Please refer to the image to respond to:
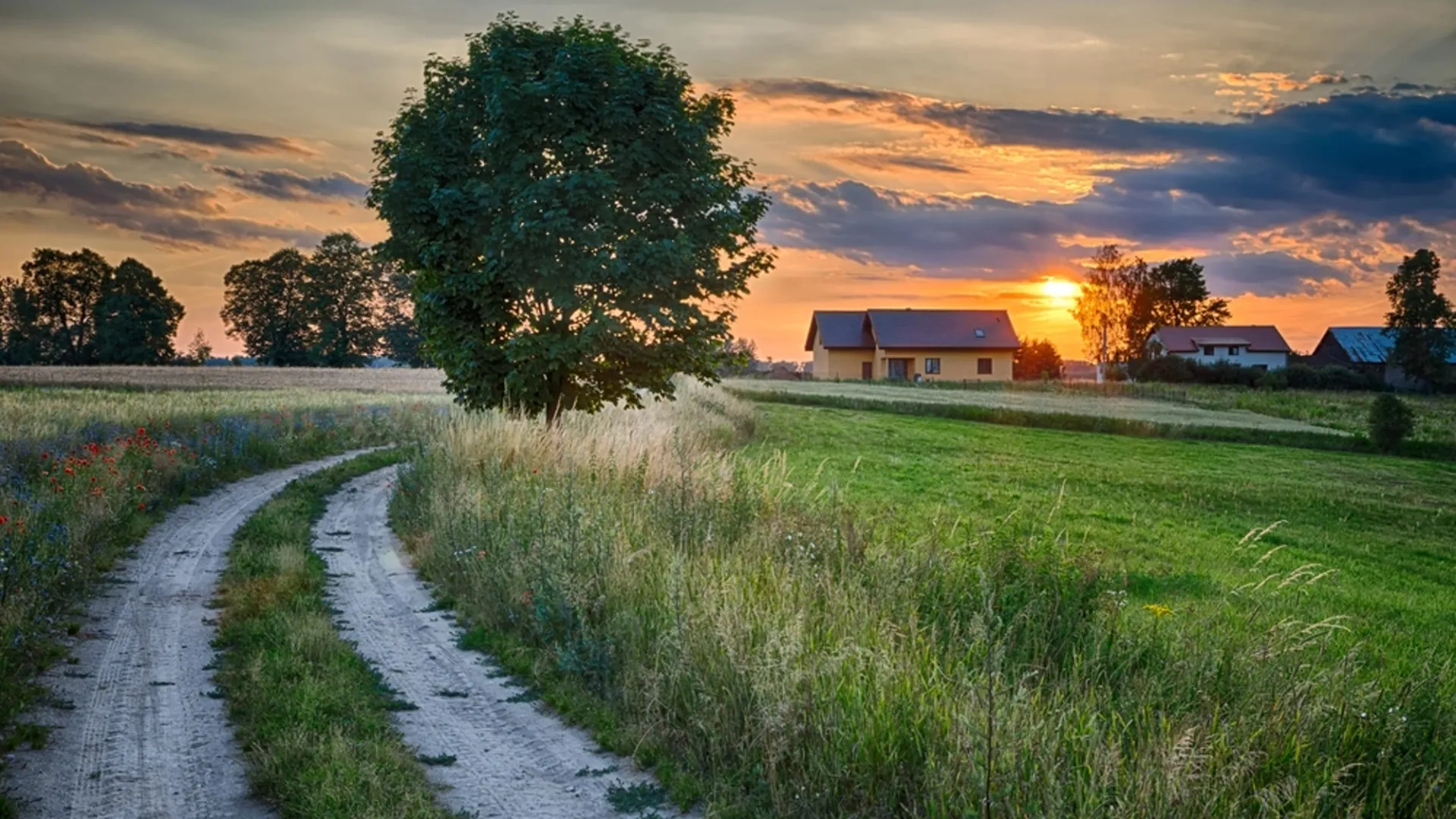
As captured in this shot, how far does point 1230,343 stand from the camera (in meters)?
102

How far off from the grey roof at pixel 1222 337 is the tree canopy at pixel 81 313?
3553 inches

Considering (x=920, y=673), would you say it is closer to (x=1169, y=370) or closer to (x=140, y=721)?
(x=140, y=721)

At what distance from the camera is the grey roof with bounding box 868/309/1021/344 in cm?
8719

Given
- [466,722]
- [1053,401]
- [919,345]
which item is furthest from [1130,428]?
[466,722]

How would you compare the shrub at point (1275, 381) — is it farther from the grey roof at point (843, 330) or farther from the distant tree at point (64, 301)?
the distant tree at point (64, 301)

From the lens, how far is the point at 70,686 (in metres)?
8.74

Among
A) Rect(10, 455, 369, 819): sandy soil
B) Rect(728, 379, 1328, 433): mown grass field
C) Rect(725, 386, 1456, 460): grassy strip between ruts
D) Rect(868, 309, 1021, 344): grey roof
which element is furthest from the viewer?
Rect(868, 309, 1021, 344): grey roof

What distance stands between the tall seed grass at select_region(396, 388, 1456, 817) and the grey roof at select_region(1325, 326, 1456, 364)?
98675 millimetres

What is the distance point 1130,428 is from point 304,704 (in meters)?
43.8

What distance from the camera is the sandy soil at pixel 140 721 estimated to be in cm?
665

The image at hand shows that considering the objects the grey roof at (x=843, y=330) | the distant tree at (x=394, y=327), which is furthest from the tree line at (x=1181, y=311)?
the distant tree at (x=394, y=327)

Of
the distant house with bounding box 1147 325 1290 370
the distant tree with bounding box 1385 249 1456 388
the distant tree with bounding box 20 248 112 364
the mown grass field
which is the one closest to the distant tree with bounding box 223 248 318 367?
the distant tree with bounding box 20 248 112 364

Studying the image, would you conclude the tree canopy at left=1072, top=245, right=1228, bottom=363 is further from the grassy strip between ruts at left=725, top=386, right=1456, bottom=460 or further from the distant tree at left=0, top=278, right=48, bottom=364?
the distant tree at left=0, top=278, right=48, bottom=364

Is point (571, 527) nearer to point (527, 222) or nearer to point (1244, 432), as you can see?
point (527, 222)
